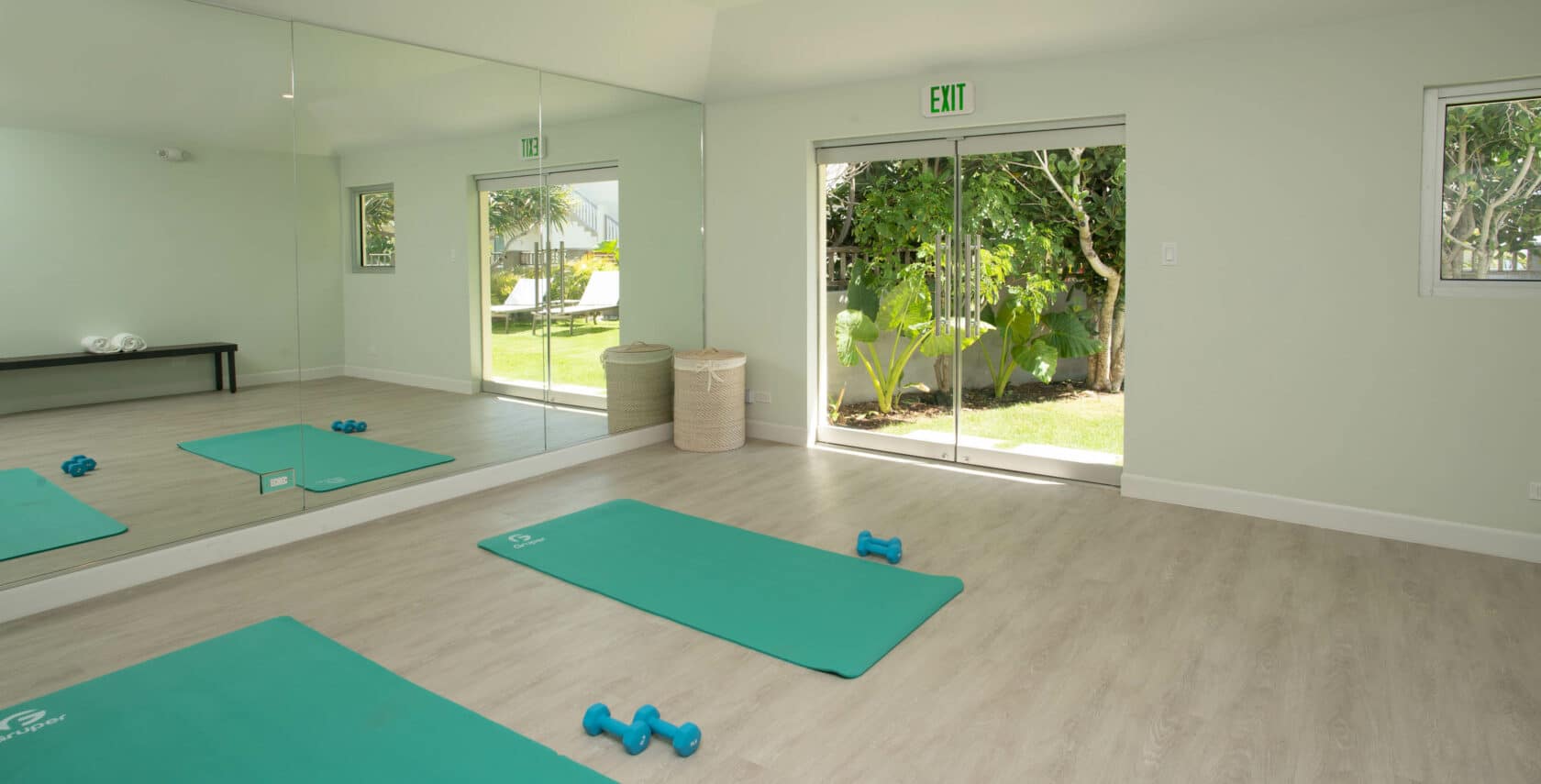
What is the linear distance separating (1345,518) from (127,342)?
5381mm

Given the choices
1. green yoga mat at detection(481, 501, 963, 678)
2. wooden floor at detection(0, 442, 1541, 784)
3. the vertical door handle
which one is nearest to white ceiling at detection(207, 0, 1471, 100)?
the vertical door handle

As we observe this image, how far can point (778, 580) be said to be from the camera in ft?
12.5

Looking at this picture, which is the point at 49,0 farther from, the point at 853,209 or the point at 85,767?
the point at 853,209

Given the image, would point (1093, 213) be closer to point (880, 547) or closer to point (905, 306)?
point (905, 306)

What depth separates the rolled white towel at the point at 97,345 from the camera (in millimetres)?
3695

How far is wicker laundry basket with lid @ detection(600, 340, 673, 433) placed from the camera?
6172 millimetres

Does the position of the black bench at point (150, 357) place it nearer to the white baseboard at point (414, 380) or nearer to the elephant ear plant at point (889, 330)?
the white baseboard at point (414, 380)

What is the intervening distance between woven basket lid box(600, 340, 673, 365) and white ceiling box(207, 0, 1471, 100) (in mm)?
1650

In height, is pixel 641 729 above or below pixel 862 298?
below

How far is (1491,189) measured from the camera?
13.6 feet

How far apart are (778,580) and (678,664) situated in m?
0.81

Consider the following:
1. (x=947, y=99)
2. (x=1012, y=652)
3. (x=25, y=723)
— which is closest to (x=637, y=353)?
(x=947, y=99)

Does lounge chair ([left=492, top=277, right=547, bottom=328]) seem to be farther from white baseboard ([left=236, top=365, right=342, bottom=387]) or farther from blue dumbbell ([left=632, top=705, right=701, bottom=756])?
blue dumbbell ([left=632, top=705, right=701, bottom=756])

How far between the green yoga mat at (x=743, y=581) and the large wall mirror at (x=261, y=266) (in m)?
1.07
